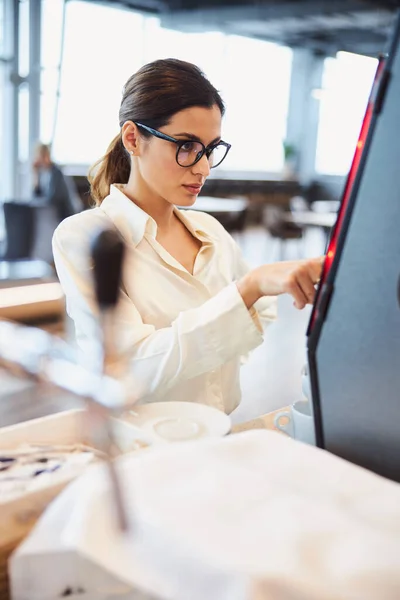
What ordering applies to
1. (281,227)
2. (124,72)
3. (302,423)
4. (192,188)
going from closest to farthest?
(302,423) → (192,188) → (281,227) → (124,72)

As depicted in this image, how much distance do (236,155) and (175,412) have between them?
1309 cm

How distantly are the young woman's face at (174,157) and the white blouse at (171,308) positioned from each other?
0.08 m

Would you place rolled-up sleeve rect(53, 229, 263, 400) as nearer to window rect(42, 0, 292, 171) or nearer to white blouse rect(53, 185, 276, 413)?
white blouse rect(53, 185, 276, 413)

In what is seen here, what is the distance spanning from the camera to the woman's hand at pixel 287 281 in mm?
1052

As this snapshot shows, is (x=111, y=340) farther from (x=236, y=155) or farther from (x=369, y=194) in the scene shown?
(x=236, y=155)

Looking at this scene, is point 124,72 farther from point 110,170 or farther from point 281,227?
point 110,170

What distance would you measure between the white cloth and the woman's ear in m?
1.02

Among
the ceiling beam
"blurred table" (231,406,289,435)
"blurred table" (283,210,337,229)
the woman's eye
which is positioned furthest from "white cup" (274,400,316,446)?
the ceiling beam

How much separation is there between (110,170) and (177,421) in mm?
943

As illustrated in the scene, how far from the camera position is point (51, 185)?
7.31 metres

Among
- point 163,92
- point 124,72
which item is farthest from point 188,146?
point 124,72

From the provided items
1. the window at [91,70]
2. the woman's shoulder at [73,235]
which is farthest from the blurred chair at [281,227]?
the woman's shoulder at [73,235]

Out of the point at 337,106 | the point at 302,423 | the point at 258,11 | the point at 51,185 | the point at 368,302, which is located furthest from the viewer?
the point at 337,106

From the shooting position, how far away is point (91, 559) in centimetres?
51
